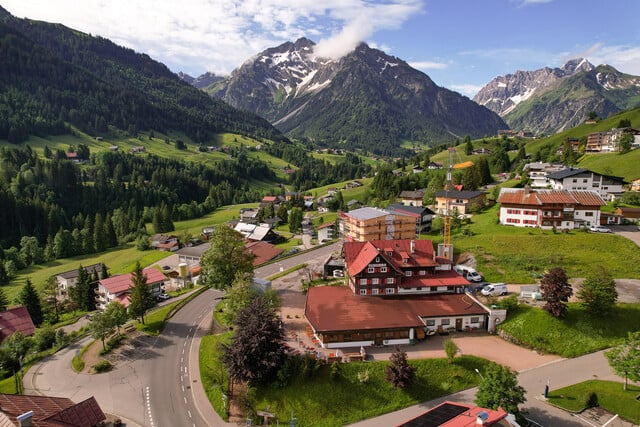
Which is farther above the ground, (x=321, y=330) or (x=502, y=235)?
(x=502, y=235)

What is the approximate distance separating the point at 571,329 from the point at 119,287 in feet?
253

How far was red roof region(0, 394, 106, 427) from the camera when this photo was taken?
2930 cm

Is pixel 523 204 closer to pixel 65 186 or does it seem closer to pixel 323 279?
pixel 323 279

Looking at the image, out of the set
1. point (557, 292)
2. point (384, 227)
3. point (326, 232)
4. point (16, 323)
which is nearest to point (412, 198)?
point (326, 232)

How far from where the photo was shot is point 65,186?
172750 millimetres

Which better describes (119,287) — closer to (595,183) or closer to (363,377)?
(363,377)

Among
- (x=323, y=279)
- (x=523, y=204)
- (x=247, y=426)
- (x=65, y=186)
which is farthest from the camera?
(x=65, y=186)

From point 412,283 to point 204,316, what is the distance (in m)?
30.8

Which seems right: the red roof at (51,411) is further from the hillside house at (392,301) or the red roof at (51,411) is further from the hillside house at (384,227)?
the hillside house at (384,227)

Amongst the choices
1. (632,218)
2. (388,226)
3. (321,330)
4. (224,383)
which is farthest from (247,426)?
(632,218)

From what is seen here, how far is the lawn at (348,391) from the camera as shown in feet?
126

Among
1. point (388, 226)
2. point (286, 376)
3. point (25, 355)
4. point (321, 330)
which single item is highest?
point (388, 226)

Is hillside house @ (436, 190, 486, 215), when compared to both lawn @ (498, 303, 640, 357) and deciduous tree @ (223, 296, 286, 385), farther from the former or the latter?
deciduous tree @ (223, 296, 286, 385)

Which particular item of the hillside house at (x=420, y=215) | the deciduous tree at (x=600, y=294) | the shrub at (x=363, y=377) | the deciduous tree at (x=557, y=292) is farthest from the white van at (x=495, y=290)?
the hillside house at (x=420, y=215)
